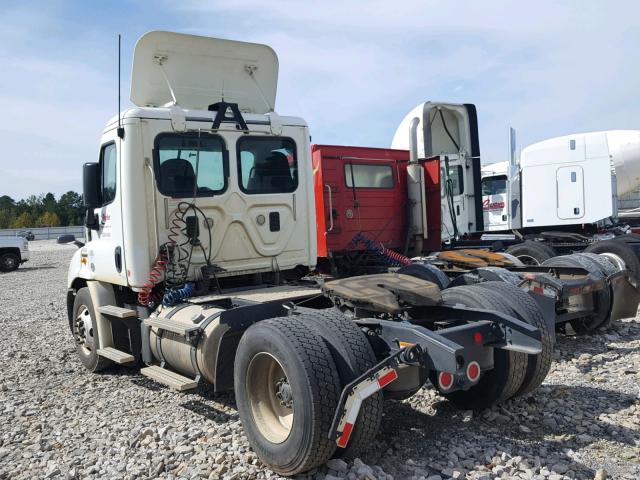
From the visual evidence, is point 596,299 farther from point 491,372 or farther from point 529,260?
point 529,260

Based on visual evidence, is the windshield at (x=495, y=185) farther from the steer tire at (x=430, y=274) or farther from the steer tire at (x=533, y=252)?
the steer tire at (x=430, y=274)

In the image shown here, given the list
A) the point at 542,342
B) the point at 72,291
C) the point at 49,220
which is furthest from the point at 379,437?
the point at 49,220

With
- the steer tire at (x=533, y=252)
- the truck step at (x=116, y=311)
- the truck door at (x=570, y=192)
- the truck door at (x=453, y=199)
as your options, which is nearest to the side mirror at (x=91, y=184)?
the truck step at (x=116, y=311)

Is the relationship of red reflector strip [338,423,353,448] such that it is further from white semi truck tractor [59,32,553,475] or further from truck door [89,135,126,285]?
truck door [89,135,126,285]

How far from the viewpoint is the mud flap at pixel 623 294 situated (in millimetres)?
7008

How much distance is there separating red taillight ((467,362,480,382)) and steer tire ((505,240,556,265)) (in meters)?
7.30

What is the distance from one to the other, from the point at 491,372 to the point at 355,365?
132 centimetres

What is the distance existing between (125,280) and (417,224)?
5821 millimetres

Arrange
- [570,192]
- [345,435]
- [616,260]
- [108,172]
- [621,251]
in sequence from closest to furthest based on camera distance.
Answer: [345,435]
[108,172]
[616,260]
[621,251]
[570,192]

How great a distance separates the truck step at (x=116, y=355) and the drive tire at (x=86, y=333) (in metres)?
0.27

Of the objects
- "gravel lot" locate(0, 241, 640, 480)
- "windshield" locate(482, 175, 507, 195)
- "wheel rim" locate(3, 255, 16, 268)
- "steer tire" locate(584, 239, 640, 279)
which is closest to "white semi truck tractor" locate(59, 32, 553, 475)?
"gravel lot" locate(0, 241, 640, 480)

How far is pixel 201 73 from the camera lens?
6219 mm

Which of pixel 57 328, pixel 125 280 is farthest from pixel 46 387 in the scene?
pixel 57 328

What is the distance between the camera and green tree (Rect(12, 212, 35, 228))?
65.6 meters
